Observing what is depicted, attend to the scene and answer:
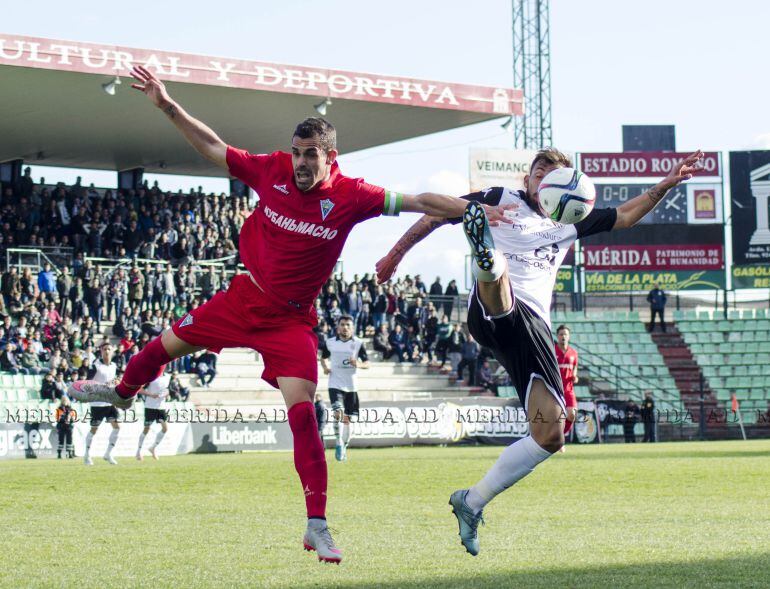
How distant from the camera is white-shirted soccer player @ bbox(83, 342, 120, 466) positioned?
2017 centimetres

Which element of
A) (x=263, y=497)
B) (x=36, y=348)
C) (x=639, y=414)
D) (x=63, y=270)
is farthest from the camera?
(x=639, y=414)

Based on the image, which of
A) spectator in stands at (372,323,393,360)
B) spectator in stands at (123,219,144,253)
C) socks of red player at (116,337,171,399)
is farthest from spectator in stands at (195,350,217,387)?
socks of red player at (116,337,171,399)

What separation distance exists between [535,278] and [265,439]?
64.0 feet

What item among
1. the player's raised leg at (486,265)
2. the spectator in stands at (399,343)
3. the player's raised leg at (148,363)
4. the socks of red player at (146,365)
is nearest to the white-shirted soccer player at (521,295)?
the player's raised leg at (486,265)

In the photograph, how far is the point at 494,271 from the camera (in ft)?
24.5

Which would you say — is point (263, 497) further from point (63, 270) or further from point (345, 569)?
point (63, 270)

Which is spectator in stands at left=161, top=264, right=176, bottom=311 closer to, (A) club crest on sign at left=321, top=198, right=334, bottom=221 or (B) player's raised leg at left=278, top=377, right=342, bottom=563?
(B) player's raised leg at left=278, top=377, right=342, bottom=563

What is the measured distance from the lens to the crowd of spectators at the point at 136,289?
87.9ft

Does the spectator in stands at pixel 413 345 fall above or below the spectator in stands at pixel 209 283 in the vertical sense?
below

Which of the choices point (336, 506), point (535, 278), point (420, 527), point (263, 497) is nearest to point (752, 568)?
point (535, 278)

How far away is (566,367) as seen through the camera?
21.1 metres

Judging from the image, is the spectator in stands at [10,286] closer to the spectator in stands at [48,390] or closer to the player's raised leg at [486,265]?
the spectator in stands at [48,390]

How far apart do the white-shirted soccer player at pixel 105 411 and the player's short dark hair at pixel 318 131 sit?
1263 cm

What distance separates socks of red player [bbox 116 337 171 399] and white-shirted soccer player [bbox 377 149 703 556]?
1677 mm
